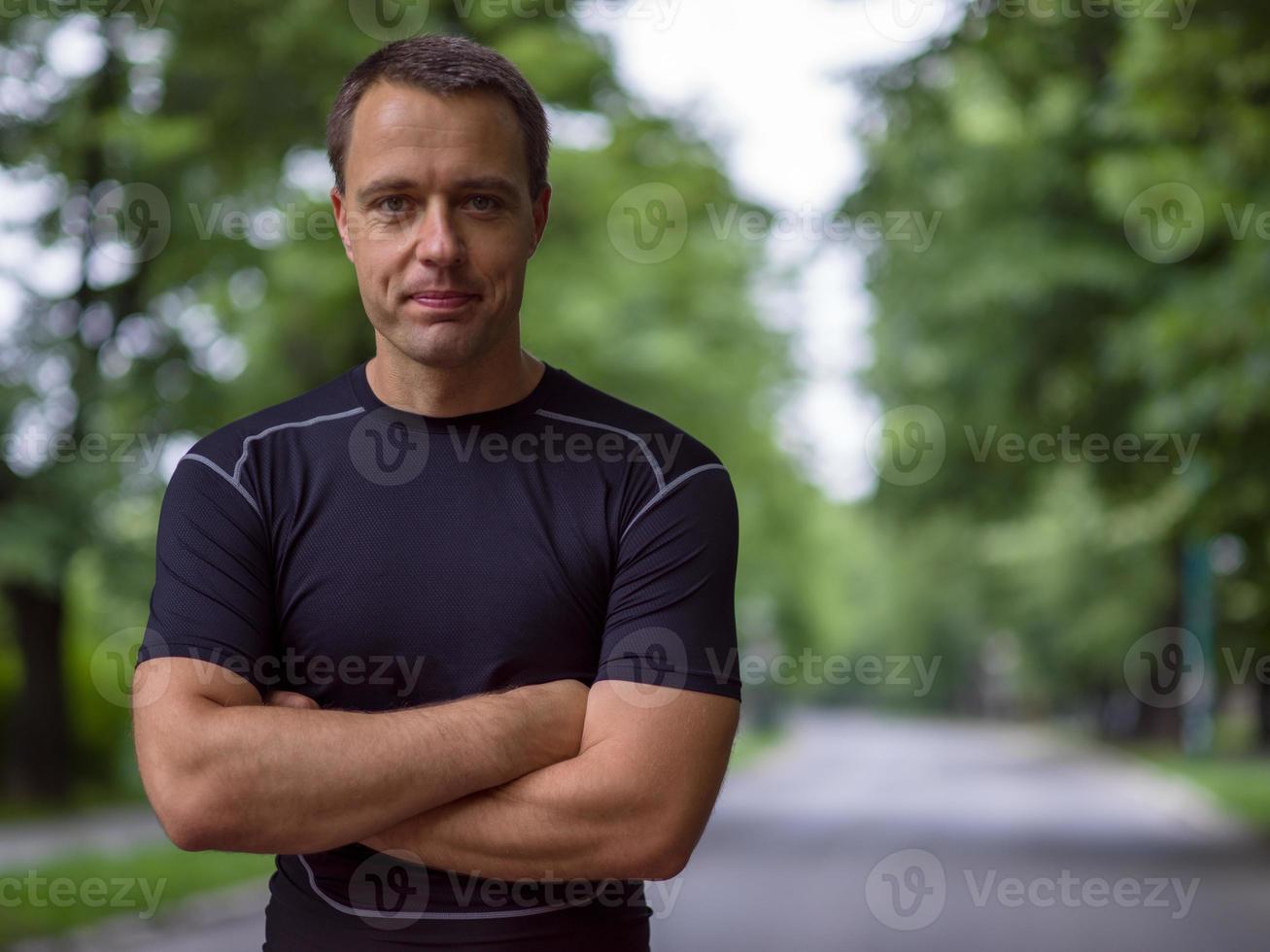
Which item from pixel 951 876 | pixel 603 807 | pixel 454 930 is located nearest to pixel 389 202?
pixel 603 807

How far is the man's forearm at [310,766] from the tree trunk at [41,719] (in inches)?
774

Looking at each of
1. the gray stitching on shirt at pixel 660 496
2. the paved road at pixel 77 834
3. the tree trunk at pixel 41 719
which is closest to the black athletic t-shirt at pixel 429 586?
the gray stitching on shirt at pixel 660 496

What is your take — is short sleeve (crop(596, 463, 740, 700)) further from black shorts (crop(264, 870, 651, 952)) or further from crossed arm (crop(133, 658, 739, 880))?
black shorts (crop(264, 870, 651, 952))

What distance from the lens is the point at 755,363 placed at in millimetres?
23891

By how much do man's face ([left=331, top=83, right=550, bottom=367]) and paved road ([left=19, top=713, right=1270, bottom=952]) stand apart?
901 centimetres

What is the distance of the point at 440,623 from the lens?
2.68 metres

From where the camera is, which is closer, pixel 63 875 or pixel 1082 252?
pixel 63 875

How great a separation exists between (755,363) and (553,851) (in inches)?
A: 842

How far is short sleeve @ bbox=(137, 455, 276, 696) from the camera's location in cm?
270

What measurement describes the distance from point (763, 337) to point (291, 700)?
22.0m

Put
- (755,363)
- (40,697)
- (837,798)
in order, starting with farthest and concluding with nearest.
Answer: (837,798) < (755,363) < (40,697)

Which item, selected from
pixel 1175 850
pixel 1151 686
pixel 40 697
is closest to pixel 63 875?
pixel 40 697

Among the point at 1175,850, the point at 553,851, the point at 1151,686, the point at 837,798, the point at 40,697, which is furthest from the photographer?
the point at 1151,686

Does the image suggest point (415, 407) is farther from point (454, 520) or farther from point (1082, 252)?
point (1082, 252)
